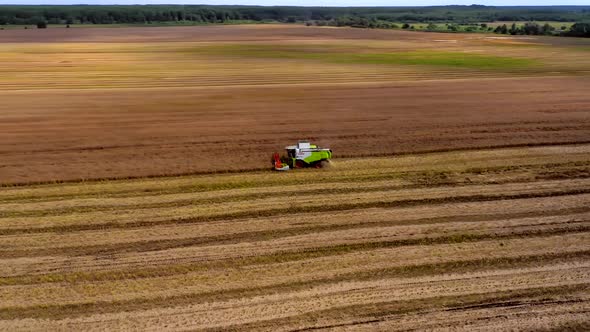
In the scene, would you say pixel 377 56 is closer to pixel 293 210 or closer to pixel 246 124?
pixel 246 124

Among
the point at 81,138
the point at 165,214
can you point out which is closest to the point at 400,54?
the point at 81,138

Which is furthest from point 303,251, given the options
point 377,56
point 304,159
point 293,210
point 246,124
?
point 377,56

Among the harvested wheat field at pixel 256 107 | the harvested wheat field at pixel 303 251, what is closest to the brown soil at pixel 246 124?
the harvested wheat field at pixel 256 107

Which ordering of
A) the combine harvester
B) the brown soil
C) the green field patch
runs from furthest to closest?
the green field patch
the brown soil
the combine harvester

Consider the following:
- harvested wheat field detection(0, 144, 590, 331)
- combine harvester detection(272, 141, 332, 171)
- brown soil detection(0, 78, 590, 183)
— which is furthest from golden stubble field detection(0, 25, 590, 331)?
combine harvester detection(272, 141, 332, 171)

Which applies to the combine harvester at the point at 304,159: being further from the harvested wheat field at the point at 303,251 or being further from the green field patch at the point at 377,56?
the green field patch at the point at 377,56

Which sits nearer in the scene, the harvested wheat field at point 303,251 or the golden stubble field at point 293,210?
the harvested wheat field at point 303,251

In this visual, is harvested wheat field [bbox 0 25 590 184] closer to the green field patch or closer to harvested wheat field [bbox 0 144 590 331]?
the green field patch
